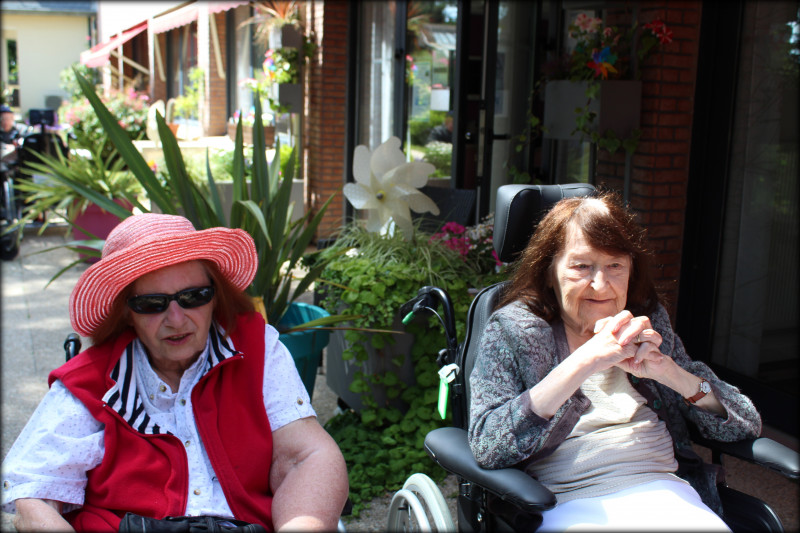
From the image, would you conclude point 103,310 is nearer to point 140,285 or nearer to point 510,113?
point 140,285

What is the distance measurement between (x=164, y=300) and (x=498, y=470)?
2.95 feet

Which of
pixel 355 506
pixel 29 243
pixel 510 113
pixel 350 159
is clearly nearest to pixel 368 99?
pixel 350 159

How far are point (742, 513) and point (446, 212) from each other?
9.45ft

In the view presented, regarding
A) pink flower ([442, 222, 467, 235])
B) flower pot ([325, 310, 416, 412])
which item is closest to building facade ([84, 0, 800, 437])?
pink flower ([442, 222, 467, 235])

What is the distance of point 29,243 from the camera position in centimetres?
837

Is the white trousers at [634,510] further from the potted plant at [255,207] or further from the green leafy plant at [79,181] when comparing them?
the green leafy plant at [79,181]

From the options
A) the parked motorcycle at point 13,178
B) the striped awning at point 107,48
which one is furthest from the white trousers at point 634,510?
the striped awning at point 107,48

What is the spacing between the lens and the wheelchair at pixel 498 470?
1.79 metres

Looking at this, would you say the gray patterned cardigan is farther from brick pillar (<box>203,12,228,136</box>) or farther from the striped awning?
the striped awning

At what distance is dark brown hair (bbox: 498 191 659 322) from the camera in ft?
6.83

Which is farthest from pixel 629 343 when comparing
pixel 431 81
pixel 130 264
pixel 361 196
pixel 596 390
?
pixel 431 81

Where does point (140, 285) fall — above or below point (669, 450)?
above

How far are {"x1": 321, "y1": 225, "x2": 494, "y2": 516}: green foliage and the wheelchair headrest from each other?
106cm

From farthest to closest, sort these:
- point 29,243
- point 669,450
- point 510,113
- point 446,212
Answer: point 29,243
point 510,113
point 446,212
point 669,450
